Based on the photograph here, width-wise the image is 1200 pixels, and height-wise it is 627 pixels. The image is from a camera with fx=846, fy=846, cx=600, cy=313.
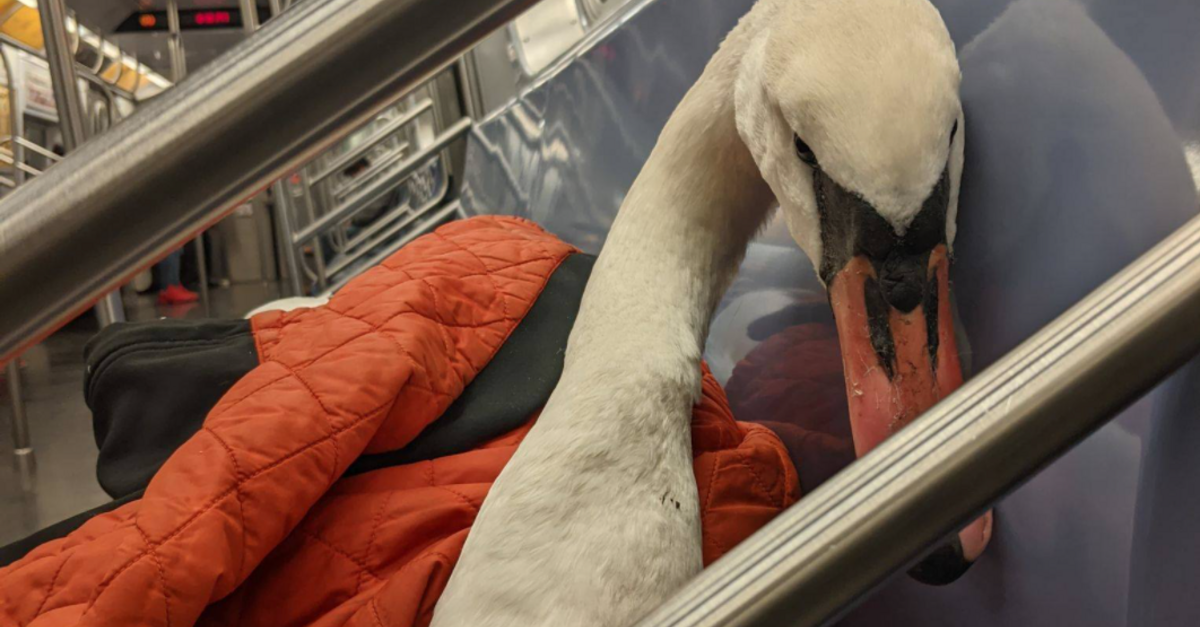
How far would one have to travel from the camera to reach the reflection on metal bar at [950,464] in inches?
11.2

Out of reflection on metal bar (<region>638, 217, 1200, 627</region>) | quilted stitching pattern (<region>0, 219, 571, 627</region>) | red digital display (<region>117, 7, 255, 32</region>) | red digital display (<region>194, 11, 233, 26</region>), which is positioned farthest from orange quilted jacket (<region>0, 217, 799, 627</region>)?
red digital display (<region>194, 11, 233, 26</region>)

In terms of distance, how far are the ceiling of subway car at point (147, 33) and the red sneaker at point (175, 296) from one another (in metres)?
1.54

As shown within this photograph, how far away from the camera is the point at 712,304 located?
738 millimetres

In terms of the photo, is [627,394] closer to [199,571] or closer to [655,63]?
[199,571]

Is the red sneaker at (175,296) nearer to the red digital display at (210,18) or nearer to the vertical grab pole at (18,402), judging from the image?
the red digital display at (210,18)

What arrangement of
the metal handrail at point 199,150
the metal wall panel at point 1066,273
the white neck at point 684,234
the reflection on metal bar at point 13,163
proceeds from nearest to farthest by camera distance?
the metal handrail at point 199,150, the metal wall panel at point 1066,273, the white neck at point 684,234, the reflection on metal bar at point 13,163

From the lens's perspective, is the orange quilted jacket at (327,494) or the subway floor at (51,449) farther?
the subway floor at (51,449)

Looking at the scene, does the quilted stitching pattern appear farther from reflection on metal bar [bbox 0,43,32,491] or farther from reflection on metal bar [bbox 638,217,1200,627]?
reflection on metal bar [bbox 0,43,32,491]

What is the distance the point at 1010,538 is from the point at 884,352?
158mm

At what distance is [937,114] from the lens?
47 cm

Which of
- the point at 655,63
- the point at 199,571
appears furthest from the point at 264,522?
the point at 655,63

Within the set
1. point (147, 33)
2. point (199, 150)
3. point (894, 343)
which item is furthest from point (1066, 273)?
point (147, 33)

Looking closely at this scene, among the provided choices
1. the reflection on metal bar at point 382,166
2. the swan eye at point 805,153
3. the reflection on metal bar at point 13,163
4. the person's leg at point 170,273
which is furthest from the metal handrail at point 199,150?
the person's leg at point 170,273

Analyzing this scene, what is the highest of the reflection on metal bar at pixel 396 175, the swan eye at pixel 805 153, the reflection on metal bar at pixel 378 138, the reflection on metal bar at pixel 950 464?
the swan eye at pixel 805 153
